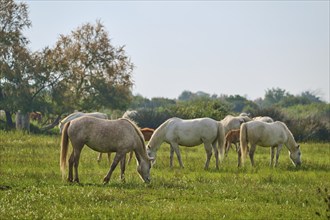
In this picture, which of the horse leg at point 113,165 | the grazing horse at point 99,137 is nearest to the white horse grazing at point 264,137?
the grazing horse at point 99,137

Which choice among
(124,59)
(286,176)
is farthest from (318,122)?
(286,176)

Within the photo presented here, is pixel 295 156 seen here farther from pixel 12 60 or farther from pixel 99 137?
pixel 12 60

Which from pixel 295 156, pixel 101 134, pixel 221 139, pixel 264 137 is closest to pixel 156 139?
→ pixel 221 139

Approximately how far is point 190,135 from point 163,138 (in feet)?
3.35

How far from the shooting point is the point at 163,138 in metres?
22.7

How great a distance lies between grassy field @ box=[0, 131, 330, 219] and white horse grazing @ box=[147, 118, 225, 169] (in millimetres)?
797

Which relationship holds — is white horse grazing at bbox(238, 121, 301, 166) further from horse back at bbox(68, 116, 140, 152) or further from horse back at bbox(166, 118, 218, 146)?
horse back at bbox(68, 116, 140, 152)

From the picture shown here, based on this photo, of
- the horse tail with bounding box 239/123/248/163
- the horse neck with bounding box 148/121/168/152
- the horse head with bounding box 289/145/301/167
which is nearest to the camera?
the horse neck with bounding box 148/121/168/152

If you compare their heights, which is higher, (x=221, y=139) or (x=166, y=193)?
(x=221, y=139)

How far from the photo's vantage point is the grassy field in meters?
12.0

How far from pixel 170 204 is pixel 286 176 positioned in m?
7.25

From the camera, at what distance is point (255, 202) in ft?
45.9

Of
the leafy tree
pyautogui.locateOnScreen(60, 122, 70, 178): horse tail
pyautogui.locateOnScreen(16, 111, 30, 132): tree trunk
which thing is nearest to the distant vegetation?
pyautogui.locateOnScreen(16, 111, 30, 132): tree trunk

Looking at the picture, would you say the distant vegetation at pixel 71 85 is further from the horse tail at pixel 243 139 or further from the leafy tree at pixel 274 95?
the leafy tree at pixel 274 95
